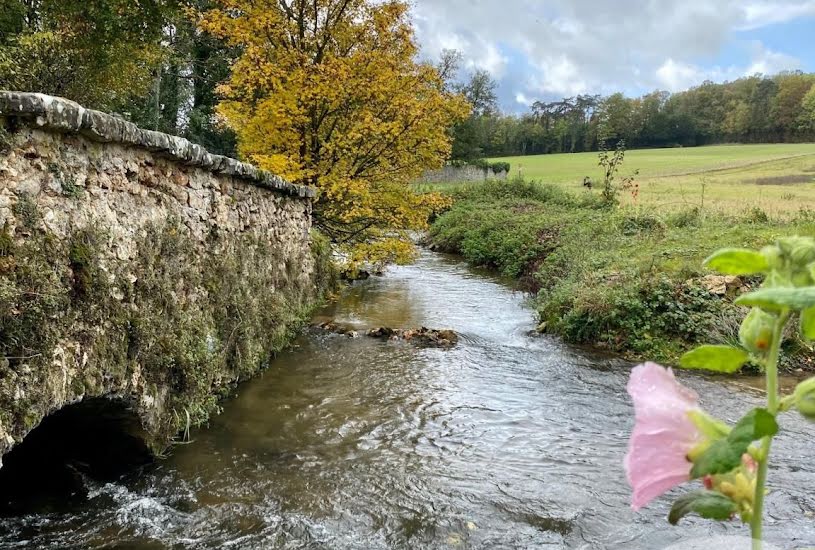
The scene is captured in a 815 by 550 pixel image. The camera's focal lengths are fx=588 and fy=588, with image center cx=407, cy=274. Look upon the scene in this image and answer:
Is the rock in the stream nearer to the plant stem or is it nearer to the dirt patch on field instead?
the plant stem

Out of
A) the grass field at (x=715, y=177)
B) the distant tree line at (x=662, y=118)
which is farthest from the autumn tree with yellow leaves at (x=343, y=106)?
the distant tree line at (x=662, y=118)

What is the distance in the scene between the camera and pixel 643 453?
0.66 metres

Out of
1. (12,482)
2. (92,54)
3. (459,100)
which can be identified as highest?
(92,54)

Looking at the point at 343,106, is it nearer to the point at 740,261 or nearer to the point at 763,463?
the point at 740,261

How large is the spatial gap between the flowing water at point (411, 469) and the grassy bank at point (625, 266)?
3.06ft

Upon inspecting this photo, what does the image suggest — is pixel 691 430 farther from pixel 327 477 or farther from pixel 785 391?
pixel 785 391

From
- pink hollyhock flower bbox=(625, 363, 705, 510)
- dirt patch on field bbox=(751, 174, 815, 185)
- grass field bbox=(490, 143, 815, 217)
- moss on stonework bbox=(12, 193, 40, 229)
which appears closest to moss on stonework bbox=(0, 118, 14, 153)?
moss on stonework bbox=(12, 193, 40, 229)

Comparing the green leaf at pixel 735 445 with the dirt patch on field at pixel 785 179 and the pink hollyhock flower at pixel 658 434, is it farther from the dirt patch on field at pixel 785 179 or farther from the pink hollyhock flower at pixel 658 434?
the dirt patch on field at pixel 785 179

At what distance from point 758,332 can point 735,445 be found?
14 centimetres

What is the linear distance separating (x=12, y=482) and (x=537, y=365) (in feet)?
18.8

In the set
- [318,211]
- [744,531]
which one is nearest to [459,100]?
[318,211]

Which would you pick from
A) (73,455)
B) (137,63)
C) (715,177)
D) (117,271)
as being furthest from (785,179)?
(73,455)

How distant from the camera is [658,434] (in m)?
0.66

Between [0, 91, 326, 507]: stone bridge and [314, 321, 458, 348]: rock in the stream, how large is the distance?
2249 millimetres
